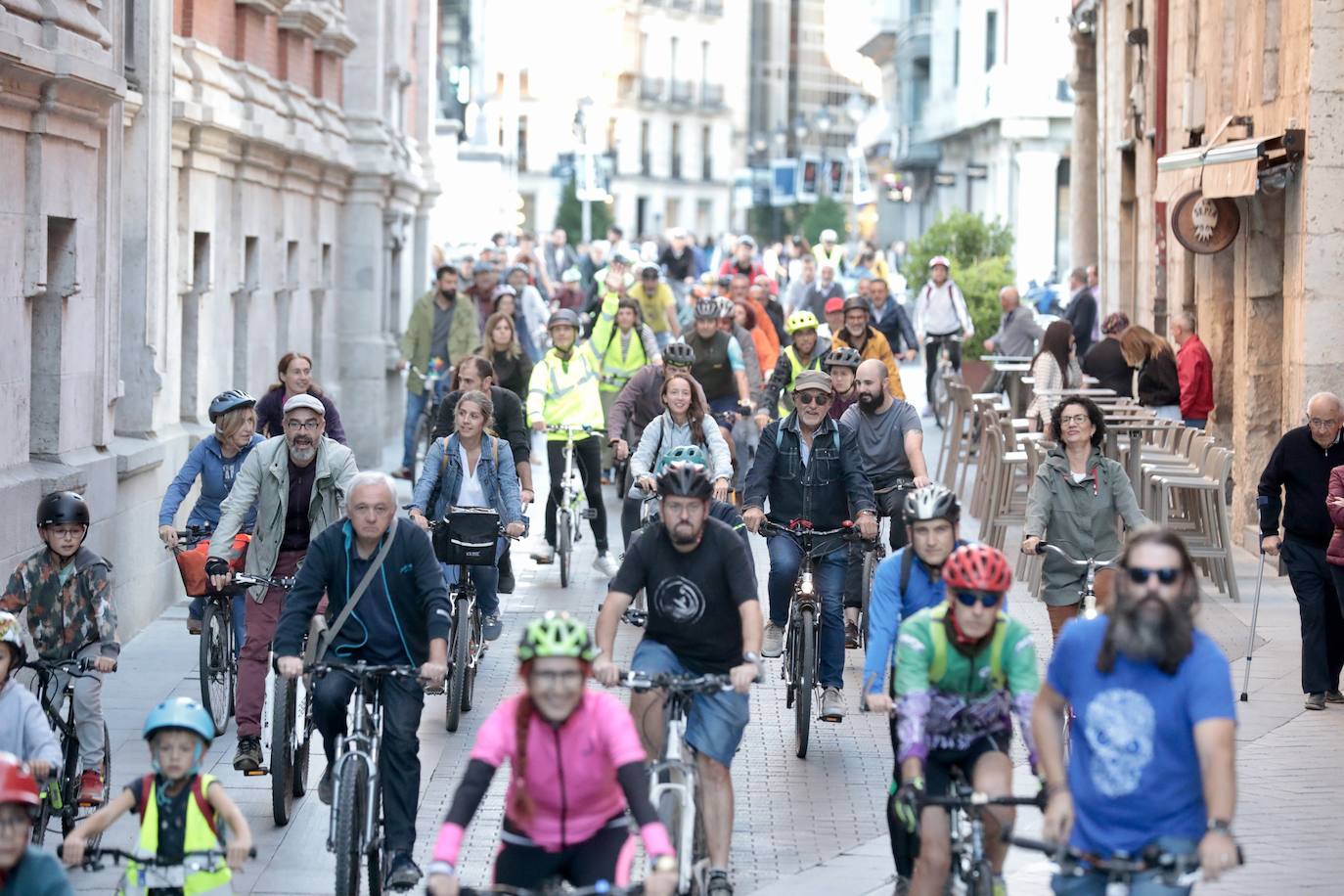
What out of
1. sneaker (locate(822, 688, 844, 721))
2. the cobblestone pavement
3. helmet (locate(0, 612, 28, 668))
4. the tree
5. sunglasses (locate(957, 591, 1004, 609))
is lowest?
the cobblestone pavement

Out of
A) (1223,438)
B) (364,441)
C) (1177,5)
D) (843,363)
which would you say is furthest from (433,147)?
(843,363)

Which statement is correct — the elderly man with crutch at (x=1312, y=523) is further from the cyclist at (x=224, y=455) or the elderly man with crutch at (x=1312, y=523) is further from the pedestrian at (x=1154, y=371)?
the pedestrian at (x=1154, y=371)

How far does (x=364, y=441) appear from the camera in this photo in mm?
26219

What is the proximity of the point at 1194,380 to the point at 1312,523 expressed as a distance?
7351mm

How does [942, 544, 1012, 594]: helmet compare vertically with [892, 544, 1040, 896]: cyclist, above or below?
above

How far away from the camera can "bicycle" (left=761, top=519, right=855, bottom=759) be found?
37.8ft

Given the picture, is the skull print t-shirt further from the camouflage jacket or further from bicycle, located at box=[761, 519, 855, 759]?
bicycle, located at box=[761, 519, 855, 759]

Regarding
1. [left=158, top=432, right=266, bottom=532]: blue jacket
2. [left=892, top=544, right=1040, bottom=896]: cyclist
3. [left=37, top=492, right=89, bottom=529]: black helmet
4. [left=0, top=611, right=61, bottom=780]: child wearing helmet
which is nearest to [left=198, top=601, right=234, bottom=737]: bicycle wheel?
[left=158, top=432, right=266, bottom=532]: blue jacket

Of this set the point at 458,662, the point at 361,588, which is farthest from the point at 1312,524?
the point at 361,588

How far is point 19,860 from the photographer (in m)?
6.21

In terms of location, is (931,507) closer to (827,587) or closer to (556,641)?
(556,641)

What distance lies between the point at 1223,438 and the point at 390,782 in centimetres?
1441

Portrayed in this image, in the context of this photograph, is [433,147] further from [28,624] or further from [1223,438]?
[28,624]

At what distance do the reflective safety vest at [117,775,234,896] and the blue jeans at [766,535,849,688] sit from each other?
213 inches
